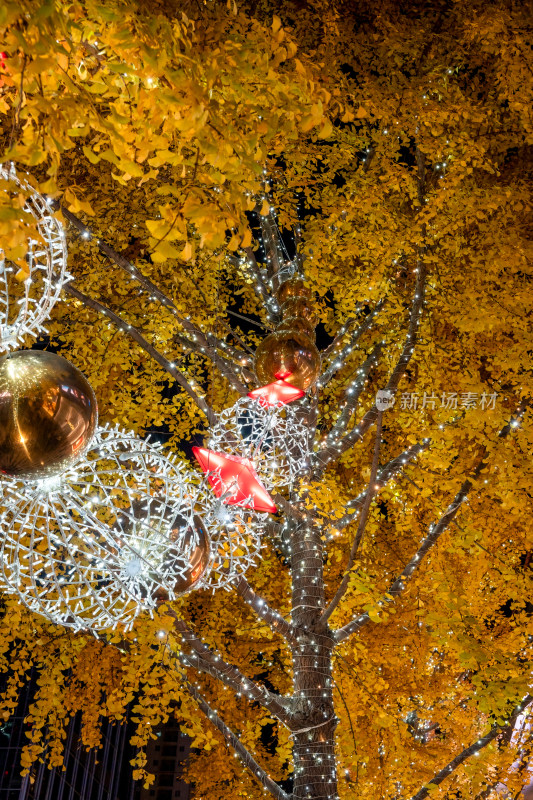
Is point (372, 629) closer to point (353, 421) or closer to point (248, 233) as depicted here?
point (353, 421)

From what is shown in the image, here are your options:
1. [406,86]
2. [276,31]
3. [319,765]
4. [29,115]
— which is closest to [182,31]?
[276,31]

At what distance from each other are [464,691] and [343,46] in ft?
28.4

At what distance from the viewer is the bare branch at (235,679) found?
553 cm

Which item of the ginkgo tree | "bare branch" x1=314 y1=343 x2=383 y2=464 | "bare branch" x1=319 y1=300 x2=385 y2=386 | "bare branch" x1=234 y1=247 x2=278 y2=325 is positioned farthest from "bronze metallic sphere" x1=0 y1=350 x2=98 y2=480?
"bare branch" x1=234 y1=247 x2=278 y2=325

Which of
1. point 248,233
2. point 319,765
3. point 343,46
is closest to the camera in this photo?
point 248,233

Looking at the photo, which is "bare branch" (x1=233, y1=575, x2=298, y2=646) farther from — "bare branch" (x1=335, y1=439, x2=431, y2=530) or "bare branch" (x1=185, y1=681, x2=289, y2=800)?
"bare branch" (x1=335, y1=439, x2=431, y2=530)

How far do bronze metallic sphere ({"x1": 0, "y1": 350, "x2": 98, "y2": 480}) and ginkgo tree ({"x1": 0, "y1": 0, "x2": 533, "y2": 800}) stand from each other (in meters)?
1.08

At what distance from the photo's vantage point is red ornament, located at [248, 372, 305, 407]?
4031mm

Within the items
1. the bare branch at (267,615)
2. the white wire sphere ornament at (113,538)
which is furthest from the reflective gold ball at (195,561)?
the bare branch at (267,615)

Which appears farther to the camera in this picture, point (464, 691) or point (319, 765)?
point (464, 691)

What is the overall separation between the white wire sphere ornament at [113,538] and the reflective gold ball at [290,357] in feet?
3.09

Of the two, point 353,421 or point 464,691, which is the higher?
point 353,421

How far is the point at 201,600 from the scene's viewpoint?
9.87 meters

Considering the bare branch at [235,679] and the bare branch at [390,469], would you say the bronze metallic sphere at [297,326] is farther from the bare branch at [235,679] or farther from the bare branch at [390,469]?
the bare branch at [235,679]
